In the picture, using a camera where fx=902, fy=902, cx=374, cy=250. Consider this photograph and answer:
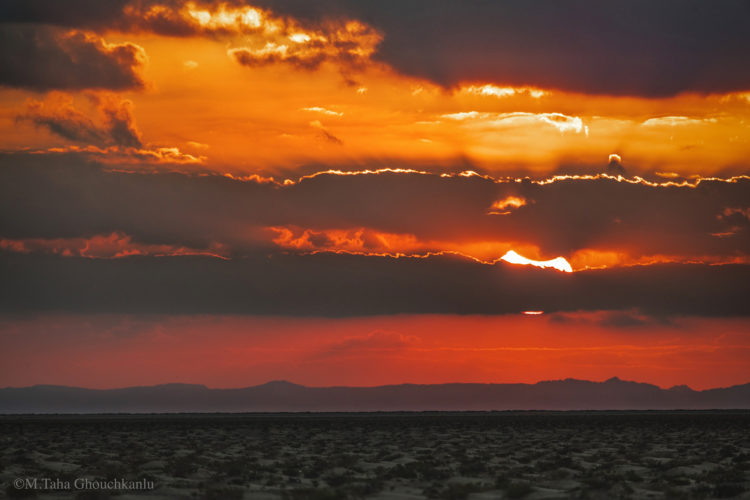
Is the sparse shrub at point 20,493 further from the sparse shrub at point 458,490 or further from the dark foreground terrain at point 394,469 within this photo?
the sparse shrub at point 458,490

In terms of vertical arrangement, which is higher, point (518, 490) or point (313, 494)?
point (518, 490)

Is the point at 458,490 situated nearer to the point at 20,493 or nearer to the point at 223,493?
the point at 223,493

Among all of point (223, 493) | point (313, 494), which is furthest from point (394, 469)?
point (223, 493)

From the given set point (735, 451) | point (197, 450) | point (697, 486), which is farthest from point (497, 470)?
point (197, 450)

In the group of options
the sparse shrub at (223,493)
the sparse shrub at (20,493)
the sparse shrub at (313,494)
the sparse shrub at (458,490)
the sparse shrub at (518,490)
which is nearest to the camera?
the sparse shrub at (313,494)

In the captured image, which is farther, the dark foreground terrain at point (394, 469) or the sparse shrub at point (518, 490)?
the dark foreground terrain at point (394, 469)

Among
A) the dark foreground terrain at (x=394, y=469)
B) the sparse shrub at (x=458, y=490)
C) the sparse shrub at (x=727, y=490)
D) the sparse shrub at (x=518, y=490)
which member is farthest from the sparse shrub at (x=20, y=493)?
the sparse shrub at (x=727, y=490)

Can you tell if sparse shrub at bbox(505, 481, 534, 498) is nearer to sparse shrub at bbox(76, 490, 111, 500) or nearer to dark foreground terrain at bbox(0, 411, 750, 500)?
dark foreground terrain at bbox(0, 411, 750, 500)

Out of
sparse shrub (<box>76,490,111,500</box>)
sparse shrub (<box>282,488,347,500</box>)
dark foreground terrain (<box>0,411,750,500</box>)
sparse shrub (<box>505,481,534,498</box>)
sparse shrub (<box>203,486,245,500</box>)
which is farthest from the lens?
dark foreground terrain (<box>0,411,750,500</box>)

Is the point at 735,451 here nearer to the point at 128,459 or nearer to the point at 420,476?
the point at 420,476

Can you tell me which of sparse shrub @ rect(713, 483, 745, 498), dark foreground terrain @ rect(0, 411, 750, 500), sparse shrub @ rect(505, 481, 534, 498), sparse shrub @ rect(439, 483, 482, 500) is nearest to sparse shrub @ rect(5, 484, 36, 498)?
dark foreground terrain @ rect(0, 411, 750, 500)

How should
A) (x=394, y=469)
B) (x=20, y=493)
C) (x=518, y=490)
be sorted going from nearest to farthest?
(x=20, y=493) → (x=518, y=490) → (x=394, y=469)

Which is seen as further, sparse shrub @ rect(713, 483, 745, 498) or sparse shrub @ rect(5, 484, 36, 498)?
sparse shrub @ rect(713, 483, 745, 498)

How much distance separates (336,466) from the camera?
42.2m
